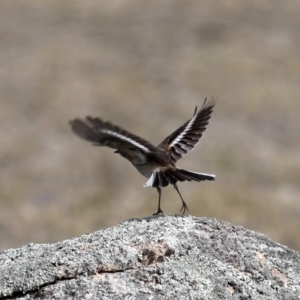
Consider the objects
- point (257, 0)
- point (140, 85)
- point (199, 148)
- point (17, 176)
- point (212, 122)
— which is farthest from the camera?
point (257, 0)

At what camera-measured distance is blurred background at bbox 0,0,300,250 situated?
1412 centimetres

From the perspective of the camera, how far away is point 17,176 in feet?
50.1

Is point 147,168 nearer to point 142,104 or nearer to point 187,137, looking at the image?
point 187,137

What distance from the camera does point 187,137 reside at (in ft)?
20.2

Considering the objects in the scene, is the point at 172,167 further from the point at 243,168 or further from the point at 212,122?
the point at 212,122

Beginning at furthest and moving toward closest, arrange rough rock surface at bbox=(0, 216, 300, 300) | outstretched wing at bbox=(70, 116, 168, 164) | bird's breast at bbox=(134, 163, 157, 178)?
bird's breast at bbox=(134, 163, 157, 178)
outstretched wing at bbox=(70, 116, 168, 164)
rough rock surface at bbox=(0, 216, 300, 300)

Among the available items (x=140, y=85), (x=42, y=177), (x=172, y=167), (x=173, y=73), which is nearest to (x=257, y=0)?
(x=173, y=73)

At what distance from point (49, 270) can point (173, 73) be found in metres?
16.3

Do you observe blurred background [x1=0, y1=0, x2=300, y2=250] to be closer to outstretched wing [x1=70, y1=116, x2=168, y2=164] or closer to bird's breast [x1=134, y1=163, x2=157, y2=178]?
bird's breast [x1=134, y1=163, x2=157, y2=178]

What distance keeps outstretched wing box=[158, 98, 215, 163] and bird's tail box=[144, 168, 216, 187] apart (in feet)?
1.26

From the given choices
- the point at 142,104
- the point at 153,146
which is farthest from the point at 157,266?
the point at 142,104

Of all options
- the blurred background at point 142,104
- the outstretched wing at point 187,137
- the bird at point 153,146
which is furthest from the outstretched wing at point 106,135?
Result: the blurred background at point 142,104

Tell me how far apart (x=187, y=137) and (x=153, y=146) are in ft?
2.38

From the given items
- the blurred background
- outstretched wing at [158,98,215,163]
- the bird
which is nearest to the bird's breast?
the bird
